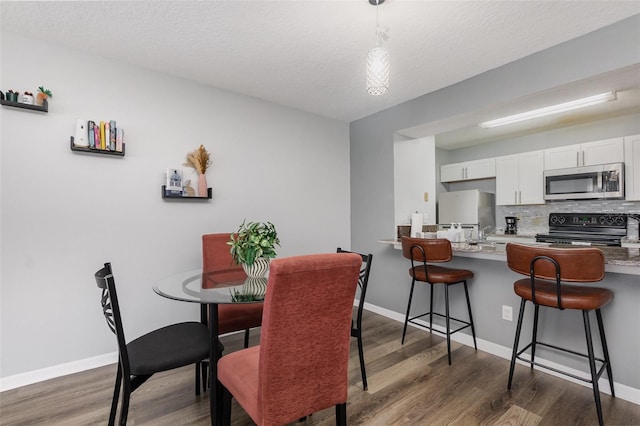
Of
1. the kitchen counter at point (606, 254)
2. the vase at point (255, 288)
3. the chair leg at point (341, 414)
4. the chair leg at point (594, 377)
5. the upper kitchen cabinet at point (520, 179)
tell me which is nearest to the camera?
the chair leg at point (341, 414)

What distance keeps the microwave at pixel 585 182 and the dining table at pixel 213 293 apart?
3927mm

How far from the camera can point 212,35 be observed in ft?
7.00

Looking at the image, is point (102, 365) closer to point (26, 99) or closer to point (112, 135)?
point (112, 135)

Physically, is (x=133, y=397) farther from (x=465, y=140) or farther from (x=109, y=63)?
(x=465, y=140)

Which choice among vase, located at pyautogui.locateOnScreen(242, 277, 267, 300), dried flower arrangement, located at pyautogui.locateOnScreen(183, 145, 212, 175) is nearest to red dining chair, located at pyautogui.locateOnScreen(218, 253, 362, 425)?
vase, located at pyautogui.locateOnScreen(242, 277, 267, 300)

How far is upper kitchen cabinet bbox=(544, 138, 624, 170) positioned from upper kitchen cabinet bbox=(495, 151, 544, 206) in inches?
4.7

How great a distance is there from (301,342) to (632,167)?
427 cm

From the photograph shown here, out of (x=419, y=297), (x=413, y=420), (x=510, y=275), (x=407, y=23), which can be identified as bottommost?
(x=413, y=420)

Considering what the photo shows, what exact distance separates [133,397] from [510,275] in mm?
2951

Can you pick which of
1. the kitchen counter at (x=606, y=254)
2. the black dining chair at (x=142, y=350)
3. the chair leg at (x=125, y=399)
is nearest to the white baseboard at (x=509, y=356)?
the kitchen counter at (x=606, y=254)

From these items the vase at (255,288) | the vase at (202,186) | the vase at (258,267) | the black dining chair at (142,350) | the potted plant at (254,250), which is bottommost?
the black dining chair at (142,350)

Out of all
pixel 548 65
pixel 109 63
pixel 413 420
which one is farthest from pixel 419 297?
pixel 109 63

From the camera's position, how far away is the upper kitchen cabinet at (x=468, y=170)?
184 inches

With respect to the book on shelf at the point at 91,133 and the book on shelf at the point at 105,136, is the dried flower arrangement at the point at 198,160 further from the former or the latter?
the book on shelf at the point at 91,133
